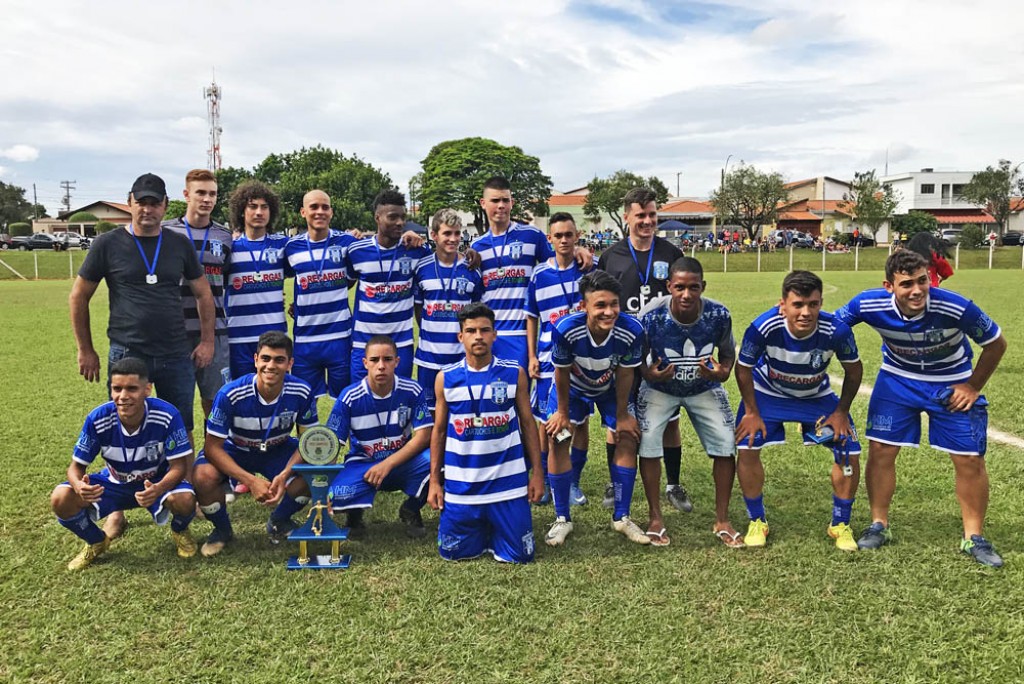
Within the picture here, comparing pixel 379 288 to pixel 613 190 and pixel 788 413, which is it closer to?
pixel 788 413

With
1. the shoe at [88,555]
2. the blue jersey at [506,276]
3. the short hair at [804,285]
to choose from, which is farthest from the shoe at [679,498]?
the shoe at [88,555]

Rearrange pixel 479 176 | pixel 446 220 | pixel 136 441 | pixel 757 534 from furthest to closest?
pixel 479 176 < pixel 446 220 < pixel 757 534 < pixel 136 441

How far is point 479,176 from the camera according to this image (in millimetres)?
56625

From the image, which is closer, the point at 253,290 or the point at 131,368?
the point at 131,368

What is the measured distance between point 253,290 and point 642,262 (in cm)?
278

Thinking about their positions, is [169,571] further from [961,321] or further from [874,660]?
[961,321]

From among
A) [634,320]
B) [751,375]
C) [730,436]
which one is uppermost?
[634,320]

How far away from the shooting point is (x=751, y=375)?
4.48 m

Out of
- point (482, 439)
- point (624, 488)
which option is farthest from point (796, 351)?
point (482, 439)

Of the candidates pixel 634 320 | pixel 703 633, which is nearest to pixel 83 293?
pixel 634 320

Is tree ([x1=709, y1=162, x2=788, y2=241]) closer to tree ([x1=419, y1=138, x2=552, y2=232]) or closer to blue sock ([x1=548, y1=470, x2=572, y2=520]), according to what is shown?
tree ([x1=419, y1=138, x2=552, y2=232])

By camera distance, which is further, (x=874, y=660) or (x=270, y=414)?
(x=270, y=414)

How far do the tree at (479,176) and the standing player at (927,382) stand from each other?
171 feet

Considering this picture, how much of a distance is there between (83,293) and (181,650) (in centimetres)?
252
